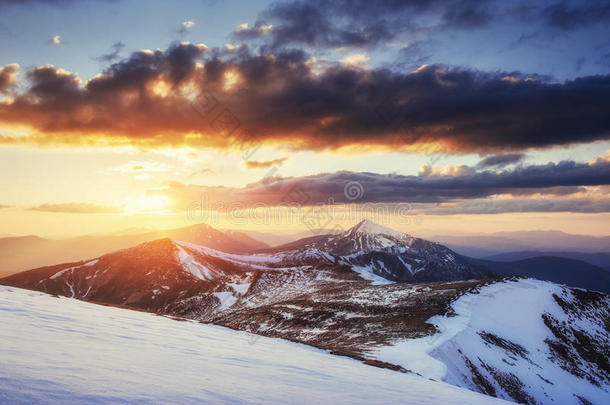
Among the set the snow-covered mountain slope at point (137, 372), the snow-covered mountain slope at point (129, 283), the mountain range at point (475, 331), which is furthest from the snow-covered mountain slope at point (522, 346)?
the snow-covered mountain slope at point (129, 283)

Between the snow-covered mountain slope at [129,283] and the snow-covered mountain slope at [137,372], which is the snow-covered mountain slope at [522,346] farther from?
the snow-covered mountain slope at [129,283]

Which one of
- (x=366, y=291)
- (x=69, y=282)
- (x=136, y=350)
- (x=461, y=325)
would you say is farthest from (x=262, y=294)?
(x=69, y=282)

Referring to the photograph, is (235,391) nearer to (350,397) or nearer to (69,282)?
(350,397)

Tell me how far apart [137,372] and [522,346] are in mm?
57392

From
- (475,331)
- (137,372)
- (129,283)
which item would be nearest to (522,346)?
(475,331)

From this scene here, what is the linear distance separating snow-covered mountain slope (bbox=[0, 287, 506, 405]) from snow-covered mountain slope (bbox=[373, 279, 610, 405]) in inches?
807

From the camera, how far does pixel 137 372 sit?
764 centimetres

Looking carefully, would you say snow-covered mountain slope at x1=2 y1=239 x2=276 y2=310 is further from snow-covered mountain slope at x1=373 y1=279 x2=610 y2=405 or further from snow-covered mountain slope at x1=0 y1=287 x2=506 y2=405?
snow-covered mountain slope at x1=0 y1=287 x2=506 y2=405

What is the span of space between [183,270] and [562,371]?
592 ft

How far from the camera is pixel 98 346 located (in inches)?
376

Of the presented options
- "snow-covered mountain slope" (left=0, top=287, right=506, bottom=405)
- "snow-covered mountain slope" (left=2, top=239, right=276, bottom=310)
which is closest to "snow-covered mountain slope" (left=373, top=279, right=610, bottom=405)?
"snow-covered mountain slope" (left=0, top=287, right=506, bottom=405)

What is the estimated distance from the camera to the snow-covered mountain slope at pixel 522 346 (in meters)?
34.9

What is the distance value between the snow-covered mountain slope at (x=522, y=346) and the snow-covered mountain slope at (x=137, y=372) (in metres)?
20.5

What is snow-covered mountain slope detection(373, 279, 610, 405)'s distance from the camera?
115 ft
